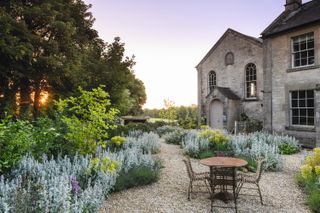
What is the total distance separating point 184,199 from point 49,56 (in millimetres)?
12068

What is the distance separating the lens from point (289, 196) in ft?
18.7

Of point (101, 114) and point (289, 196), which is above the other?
point (101, 114)

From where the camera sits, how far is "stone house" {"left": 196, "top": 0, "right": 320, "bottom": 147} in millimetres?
13133

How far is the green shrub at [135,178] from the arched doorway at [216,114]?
48.2 feet

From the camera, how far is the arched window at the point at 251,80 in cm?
1962

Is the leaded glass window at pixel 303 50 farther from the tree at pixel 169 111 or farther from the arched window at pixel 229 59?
the tree at pixel 169 111

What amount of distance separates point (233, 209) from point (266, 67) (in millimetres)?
12499

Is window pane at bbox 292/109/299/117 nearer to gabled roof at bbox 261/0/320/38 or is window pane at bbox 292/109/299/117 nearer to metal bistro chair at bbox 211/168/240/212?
gabled roof at bbox 261/0/320/38

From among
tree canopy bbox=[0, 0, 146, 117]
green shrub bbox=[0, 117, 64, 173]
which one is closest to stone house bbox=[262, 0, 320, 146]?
tree canopy bbox=[0, 0, 146, 117]

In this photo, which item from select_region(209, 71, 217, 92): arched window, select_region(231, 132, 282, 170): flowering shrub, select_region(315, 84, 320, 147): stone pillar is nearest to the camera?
select_region(231, 132, 282, 170): flowering shrub

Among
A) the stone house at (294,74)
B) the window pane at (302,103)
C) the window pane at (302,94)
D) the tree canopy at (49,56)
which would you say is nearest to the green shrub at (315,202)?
the stone house at (294,74)

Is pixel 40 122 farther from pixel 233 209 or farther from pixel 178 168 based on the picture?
pixel 233 209

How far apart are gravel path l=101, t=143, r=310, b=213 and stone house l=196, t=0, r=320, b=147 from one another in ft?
25.1

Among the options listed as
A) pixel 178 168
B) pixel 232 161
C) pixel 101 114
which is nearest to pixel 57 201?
pixel 101 114
